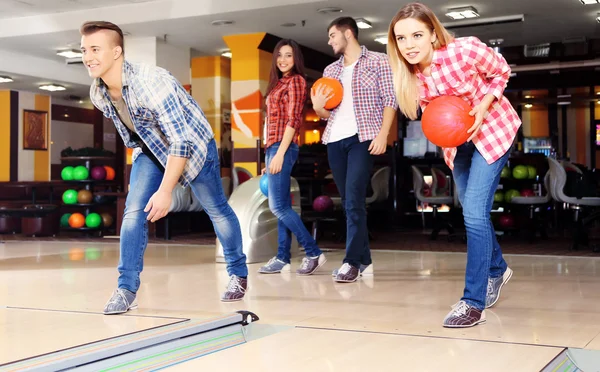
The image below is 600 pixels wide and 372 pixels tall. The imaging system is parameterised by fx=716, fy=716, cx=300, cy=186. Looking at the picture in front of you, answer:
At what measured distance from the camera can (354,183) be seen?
4.07 metres

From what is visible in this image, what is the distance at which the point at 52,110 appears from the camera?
52.1 feet

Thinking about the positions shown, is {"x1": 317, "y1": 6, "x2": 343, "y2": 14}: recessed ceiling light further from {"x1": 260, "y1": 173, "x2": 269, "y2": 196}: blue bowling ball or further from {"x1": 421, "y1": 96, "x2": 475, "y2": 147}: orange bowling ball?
{"x1": 421, "y1": 96, "x2": 475, "y2": 147}: orange bowling ball

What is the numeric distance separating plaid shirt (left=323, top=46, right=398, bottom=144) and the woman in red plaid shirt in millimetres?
302

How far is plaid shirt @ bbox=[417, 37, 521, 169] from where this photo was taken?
8.93 feet

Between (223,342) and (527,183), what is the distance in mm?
6885

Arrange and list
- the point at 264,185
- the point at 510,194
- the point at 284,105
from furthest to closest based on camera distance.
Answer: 1. the point at 510,194
2. the point at 264,185
3. the point at 284,105

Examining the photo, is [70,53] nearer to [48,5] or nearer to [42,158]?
[48,5]

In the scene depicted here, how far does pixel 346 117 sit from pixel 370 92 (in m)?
0.20

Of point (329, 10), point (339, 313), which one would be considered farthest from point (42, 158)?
point (339, 313)

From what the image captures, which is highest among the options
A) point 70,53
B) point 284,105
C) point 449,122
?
point 70,53

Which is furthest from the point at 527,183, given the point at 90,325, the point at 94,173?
the point at 90,325

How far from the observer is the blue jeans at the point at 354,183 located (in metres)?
4.07

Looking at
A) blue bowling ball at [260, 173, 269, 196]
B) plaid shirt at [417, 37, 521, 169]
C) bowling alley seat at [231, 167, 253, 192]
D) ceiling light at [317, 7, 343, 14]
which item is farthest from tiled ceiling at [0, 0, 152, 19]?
plaid shirt at [417, 37, 521, 169]

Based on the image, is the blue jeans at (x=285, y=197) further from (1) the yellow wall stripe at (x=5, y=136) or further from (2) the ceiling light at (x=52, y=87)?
(1) the yellow wall stripe at (x=5, y=136)
